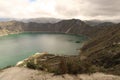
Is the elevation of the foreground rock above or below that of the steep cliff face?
above

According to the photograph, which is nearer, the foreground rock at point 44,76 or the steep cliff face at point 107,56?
the foreground rock at point 44,76

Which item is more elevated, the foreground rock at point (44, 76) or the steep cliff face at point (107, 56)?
the foreground rock at point (44, 76)

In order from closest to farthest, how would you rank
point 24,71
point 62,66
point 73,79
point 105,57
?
point 73,79 → point 62,66 → point 24,71 → point 105,57

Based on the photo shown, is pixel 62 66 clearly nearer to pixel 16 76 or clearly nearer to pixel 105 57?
pixel 16 76

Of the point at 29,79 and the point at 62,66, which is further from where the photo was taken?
the point at 62,66

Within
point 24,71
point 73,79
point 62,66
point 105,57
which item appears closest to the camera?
point 73,79

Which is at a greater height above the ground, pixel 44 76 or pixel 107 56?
pixel 44 76

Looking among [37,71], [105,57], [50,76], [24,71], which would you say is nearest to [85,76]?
[50,76]

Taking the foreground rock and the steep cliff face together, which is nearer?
the foreground rock

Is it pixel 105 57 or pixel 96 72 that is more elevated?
pixel 96 72

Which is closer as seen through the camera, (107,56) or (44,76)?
(44,76)
